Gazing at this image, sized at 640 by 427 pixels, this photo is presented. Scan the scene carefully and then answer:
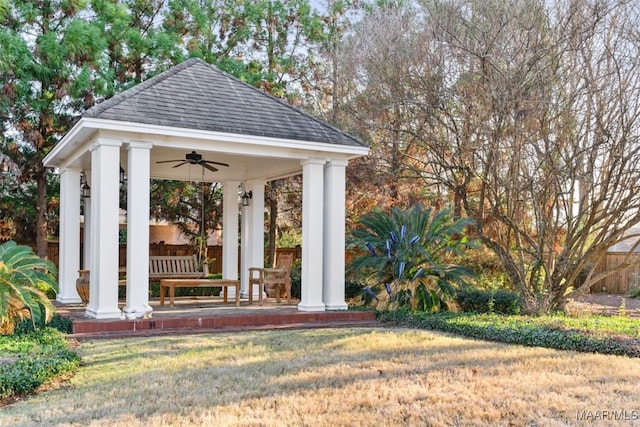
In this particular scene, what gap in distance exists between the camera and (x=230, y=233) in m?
14.3

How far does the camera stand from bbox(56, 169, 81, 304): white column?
12.5 metres

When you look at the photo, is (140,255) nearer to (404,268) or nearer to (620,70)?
(404,268)

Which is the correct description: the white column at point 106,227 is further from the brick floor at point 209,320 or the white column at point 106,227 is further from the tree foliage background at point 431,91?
the tree foliage background at point 431,91

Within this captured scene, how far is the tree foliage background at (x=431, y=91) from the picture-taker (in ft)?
35.6

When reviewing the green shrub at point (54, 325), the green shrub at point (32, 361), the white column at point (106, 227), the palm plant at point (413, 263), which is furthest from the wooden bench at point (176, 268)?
the green shrub at point (32, 361)

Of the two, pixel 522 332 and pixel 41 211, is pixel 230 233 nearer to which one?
pixel 41 211

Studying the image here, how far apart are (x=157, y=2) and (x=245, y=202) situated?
326 inches

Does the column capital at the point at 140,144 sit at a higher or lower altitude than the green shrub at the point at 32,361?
higher

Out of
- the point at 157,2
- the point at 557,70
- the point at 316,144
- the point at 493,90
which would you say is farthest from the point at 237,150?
the point at 157,2

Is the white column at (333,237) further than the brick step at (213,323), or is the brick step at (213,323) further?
the white column at (333,237)

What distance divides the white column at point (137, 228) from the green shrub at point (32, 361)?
1382 mm

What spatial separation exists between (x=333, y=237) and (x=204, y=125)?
3.02m

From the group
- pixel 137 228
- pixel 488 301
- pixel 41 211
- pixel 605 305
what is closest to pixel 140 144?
pixel 137 228

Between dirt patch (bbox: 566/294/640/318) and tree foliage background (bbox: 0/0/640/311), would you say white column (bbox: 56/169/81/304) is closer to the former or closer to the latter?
tree foliage background (bbox: 0/0/640/311)
